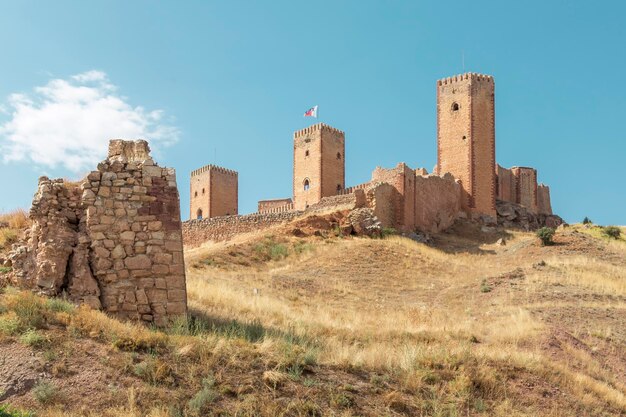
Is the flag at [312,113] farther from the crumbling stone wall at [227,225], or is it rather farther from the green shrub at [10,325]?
the green shrub at [10,325]

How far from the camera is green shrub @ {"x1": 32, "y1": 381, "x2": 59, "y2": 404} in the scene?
6.29 m

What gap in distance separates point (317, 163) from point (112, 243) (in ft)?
92.3

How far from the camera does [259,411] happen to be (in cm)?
680

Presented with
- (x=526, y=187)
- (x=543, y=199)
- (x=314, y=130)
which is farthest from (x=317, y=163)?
(x=543, y=199)

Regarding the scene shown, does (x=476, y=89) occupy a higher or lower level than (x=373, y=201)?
higher

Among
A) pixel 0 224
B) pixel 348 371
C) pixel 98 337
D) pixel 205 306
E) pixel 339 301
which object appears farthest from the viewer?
pixel 339 301

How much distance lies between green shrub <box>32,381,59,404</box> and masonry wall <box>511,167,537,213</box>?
38956 mm

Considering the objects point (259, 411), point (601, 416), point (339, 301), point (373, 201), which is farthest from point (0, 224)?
point (373, 201)

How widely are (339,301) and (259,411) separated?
9.90 meters

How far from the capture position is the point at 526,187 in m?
42.0

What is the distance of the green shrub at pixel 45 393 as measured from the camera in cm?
629

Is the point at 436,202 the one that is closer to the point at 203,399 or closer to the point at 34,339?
the point at 203,399

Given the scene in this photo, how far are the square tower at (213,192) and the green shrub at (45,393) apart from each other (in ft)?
123

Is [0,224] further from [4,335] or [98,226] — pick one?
[4,335]
